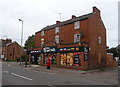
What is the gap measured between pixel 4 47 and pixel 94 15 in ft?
159

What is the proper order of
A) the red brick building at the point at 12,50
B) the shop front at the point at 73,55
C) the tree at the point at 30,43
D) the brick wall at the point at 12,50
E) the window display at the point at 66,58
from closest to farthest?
the shop front at the point at 73,55 < the window display at the point at 66,58 < the red brick building at the point at 12,50 < the brick wall at the point at 12,50 < the tree at the point at 30,43

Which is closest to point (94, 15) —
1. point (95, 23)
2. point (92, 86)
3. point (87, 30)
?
point (95, 23)

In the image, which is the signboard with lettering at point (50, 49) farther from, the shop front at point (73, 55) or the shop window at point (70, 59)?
the shop window at point (70, 59)

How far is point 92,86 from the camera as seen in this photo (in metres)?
10.8

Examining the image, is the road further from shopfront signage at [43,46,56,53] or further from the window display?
shopfront signage at [43,46,56,53]

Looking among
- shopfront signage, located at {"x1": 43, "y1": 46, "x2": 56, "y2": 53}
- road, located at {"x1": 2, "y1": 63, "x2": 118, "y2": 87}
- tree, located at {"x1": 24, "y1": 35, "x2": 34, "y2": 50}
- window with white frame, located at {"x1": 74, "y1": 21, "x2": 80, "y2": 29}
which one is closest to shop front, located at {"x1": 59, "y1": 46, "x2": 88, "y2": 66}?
shopfront signage, located at {"x1": 43, "y1": 46, "x2": 56, "y2": 53}

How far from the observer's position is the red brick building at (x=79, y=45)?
25119 mm

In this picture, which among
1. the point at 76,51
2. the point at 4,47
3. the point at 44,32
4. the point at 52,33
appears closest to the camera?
the point at 76,51

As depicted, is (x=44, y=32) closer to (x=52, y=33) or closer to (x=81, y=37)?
(x=52, y=33)

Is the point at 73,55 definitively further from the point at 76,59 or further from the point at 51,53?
the point at 51,53

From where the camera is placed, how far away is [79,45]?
24609 millimetres

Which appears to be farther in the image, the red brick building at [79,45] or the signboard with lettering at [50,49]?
the signboard with lettering at [50,49]

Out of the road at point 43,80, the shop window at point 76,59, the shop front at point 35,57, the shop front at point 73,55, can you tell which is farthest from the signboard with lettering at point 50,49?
the road at point 43,80

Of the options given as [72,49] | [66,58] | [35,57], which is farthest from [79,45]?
[35,57]
